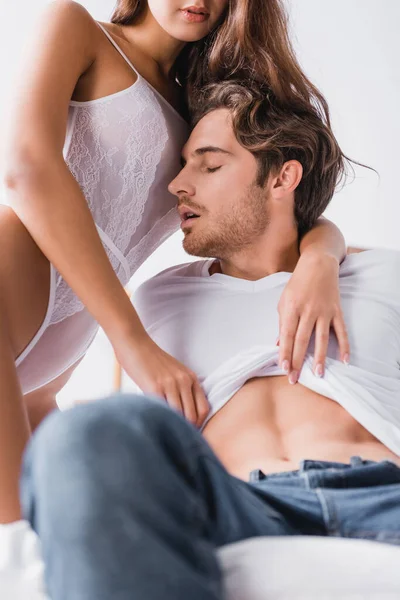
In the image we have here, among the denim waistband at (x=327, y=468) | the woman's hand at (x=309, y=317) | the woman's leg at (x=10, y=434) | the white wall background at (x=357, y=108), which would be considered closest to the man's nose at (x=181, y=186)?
the woman's hand at (x=309, y=317)

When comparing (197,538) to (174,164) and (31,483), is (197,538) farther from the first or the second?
(174,164)

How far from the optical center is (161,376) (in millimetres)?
1155

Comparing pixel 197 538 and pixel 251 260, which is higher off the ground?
pixel 197 538

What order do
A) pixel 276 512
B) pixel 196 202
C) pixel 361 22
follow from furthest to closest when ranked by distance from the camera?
pixel 361 22, pixel 196 202, pixel 276 512

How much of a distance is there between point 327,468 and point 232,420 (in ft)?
0.88

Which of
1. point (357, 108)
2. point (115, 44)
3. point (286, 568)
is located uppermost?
point (115, 44)

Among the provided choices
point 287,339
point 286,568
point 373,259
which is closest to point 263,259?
point 373,259

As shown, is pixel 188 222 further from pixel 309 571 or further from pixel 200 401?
pixel 309 571

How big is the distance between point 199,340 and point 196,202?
29 centimetres

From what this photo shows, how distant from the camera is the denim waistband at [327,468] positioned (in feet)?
3.06

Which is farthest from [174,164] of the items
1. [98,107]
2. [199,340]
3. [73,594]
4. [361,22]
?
[361,22]

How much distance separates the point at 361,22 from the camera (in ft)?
10.0

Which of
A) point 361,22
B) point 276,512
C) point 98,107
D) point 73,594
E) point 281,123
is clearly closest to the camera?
point 73,594

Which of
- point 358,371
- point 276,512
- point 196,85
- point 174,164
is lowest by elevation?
point 358,371
